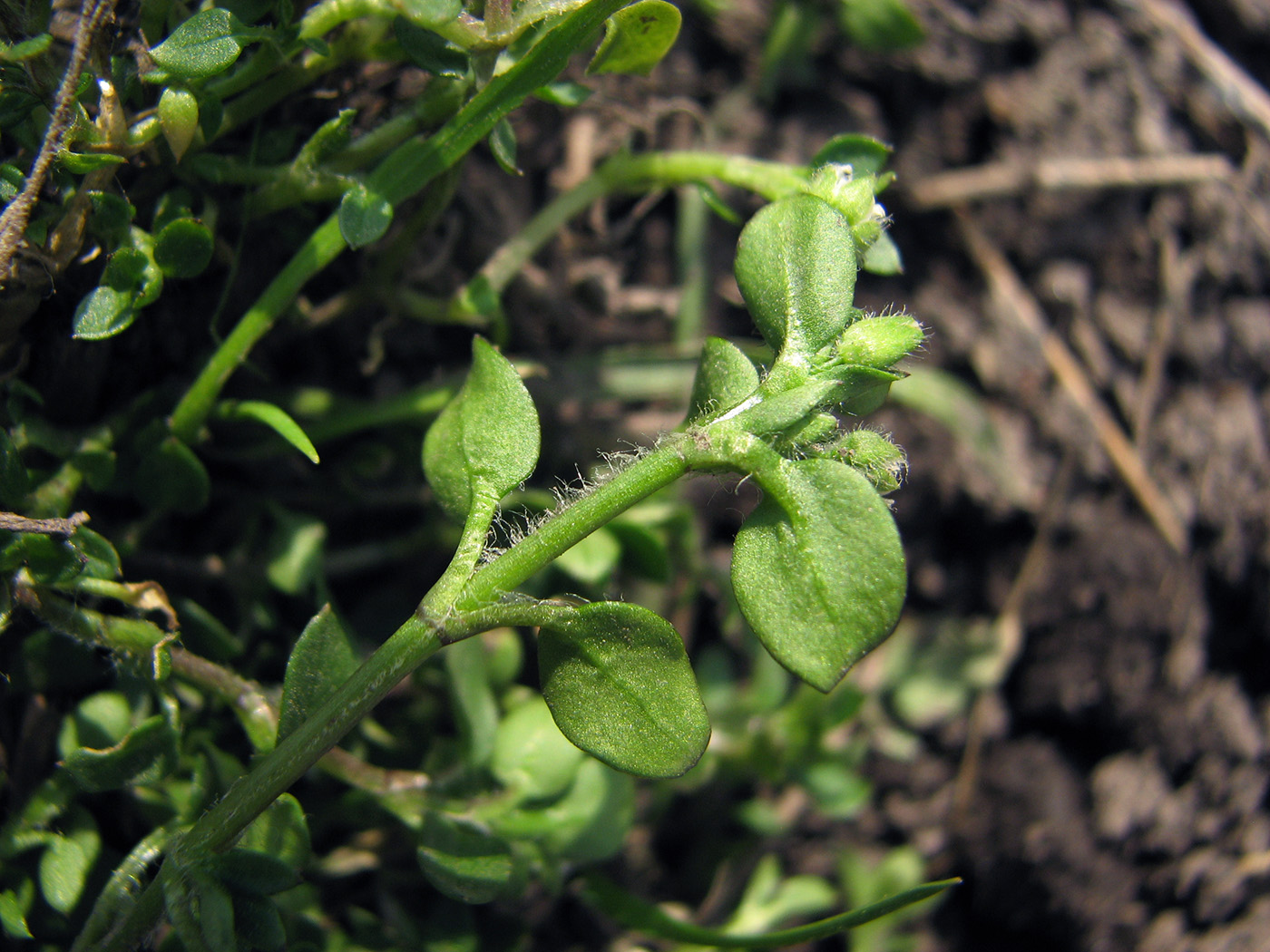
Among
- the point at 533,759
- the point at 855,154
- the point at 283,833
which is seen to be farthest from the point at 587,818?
the point at 855,154

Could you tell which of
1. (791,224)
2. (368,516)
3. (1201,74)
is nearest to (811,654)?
(791,224)

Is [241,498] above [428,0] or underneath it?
underneath

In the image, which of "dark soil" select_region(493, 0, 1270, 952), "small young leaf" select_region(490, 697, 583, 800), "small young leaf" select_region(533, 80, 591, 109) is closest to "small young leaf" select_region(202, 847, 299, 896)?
"small young leaf" select_region(490, 697, 583, 800)

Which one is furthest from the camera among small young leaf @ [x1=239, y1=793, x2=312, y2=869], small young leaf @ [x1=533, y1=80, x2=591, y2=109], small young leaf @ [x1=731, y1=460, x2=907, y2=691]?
small young leaf @ [x1=533, y1=80, x2=591, y2=109]

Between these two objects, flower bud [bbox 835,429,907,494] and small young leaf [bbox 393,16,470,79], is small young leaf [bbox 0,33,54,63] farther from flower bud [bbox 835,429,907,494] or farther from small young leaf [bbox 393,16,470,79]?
flower bud [bbox 835,429,907,494]

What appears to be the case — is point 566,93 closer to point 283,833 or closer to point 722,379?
point 722,379

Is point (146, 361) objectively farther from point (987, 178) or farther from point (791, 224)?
point (987, 178)
